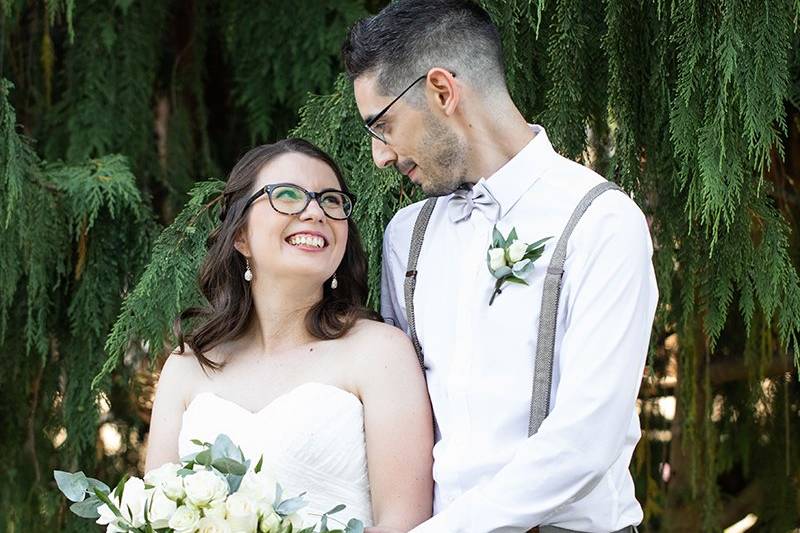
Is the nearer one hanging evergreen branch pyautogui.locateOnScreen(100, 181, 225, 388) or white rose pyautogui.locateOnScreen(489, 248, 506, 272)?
white rose pyautogui.locateOnScreen(489, 248, 506, 272)

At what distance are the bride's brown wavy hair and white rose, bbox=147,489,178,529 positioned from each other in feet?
2.35

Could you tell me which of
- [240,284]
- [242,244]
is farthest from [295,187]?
[240,284]

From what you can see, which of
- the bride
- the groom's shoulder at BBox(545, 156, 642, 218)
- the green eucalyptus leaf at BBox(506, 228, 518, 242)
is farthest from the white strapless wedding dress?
the groom's shoulder at BBox(545, 156, 642, 218)

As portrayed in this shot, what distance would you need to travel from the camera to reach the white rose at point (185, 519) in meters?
2.23

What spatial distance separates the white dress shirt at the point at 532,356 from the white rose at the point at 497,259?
0.21ft

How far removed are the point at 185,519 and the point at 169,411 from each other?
757mm

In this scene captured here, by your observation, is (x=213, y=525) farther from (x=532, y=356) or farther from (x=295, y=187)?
(x=295, y=187)

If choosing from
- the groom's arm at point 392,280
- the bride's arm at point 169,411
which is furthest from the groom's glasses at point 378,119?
the bride's arm at point 169,411

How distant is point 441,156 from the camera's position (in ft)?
8.42

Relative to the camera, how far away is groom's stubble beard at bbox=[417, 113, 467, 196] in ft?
8.39

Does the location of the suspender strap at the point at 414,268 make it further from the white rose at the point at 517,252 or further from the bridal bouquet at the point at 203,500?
the bridal bouquet at the point at 203,500

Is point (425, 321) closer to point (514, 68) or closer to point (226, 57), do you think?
point (514, 68)

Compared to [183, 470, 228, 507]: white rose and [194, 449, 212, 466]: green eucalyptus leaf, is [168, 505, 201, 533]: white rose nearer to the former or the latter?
[183, 470, 228, 507]: white rose

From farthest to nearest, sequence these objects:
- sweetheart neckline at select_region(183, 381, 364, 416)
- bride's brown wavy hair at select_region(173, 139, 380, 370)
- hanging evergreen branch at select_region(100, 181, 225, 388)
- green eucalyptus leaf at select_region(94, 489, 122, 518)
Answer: hanging evergreen branch at select_region(100, 181, 225, 388) → bride's brown wavy hair at select_region(173, 139, 380, 370) → sweetheart neckline at select_region(183, 381, 364, 416) → green eucalyptus leaf at select_region(94, 489, 122, 518)
